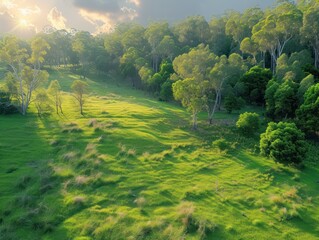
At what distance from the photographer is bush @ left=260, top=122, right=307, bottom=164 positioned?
3700 centimetres

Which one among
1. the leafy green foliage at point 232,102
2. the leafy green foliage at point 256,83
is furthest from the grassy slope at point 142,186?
the leafy green foliage at point 256,83

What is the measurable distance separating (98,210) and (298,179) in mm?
23675

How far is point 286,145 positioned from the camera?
3706 centimetres

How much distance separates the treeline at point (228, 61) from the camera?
5334 cm

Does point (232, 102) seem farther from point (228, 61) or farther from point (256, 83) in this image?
point (256, 83)

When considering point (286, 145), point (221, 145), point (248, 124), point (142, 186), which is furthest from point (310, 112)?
point (142, 186)

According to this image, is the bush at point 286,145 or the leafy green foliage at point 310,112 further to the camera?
the leafy green foliage at point 310,112

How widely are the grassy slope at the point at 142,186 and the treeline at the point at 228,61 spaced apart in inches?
443

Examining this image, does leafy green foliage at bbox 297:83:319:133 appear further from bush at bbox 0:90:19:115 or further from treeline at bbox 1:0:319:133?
bush at bbox 0:90:19:115

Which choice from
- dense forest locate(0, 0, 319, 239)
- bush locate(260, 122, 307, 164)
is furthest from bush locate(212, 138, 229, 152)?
bush locate(260, 122, 307, 164)

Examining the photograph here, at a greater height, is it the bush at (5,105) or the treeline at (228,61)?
the treeline at (228,61)

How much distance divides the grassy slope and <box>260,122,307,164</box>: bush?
5.18ft

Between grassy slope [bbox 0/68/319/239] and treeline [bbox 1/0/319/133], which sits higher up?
treeline [bbox 1/0/319/133]

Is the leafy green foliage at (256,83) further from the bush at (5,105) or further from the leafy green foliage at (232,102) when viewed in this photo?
the bush at (5,105)
